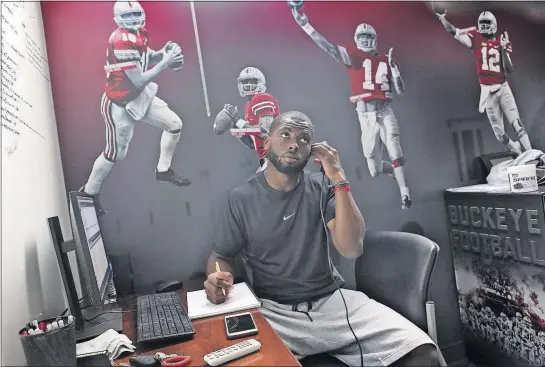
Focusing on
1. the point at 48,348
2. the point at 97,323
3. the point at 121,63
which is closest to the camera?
the point at 48,348

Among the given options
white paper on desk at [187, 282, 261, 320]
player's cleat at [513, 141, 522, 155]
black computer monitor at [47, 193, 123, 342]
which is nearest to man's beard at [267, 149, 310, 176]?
white paper on desk at [187, 282, 261, 320]

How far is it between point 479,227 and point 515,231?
0.18 meters

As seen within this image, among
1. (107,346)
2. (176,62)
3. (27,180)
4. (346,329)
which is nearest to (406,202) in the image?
(346,329)

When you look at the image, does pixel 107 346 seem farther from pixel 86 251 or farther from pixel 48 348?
pixel 86 251

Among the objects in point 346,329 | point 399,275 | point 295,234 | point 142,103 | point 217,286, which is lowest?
point 346,329

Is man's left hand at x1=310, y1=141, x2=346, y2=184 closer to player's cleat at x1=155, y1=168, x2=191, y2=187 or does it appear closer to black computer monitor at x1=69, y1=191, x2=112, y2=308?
player's cleat at x1=155, y1=168, x2=191, y2=187

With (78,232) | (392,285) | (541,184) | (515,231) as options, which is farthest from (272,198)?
(541,184)

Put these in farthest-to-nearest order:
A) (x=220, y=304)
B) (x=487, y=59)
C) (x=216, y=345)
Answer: (x=487, y=59), (x=220, y=304), (x=216, y=345)

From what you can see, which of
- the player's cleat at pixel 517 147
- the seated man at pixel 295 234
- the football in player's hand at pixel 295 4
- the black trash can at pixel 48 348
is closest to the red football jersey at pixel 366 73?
the football in player's hand at pixel 295 4

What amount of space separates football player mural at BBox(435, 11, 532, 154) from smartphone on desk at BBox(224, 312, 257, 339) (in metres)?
1.73

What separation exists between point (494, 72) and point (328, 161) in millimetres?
1164

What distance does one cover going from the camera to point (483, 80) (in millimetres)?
2309

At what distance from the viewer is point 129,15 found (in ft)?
6.63

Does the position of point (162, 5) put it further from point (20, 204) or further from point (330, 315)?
point (330, 315)
